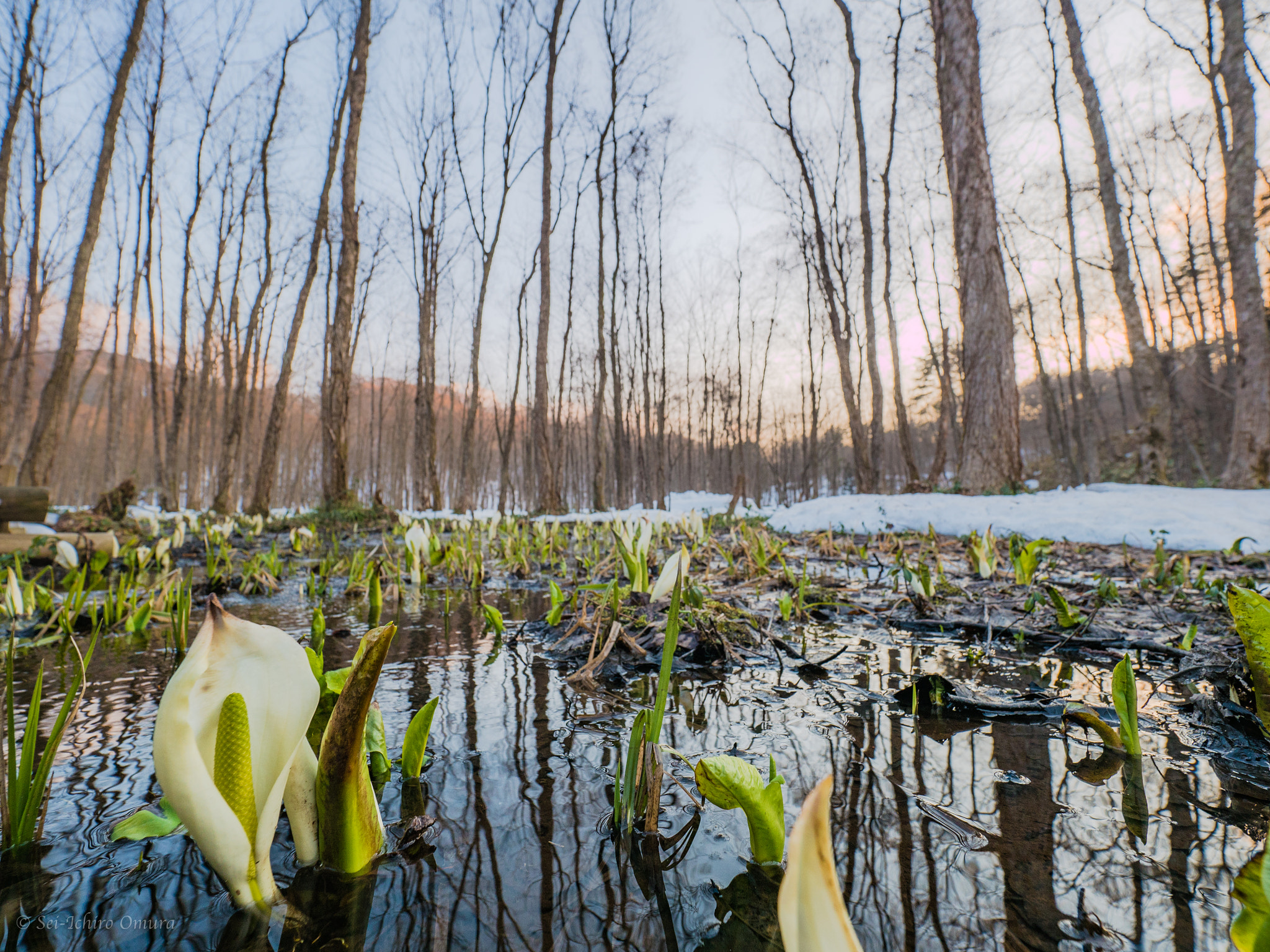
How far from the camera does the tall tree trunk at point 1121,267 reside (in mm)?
8852

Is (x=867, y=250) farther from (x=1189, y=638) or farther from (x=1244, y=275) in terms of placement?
(x=1189, y=638)

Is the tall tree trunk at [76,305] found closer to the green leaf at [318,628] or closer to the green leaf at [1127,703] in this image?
the green leaf at [318,628]

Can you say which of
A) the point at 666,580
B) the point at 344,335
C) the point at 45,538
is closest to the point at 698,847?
the point at 666,580

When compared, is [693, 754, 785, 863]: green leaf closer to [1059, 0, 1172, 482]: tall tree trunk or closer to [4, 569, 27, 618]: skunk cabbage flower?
[4, 569, 27, 618]: skunk cabbage flower

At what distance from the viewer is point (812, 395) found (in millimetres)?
19953

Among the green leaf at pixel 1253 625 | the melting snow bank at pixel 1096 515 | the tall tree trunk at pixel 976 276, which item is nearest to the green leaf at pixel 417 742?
the green leaf at pixel 1253 625

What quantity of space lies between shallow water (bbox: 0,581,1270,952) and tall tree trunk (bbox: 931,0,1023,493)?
6.65 meters

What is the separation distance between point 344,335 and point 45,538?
4.87m

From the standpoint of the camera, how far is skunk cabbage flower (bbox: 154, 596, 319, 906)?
472 millimetres

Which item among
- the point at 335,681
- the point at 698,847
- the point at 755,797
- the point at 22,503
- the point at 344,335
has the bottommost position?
the point at 698,847

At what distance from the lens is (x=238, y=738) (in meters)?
0.50

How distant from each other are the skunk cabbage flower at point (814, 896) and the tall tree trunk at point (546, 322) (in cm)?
981

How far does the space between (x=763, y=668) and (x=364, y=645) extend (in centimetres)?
127

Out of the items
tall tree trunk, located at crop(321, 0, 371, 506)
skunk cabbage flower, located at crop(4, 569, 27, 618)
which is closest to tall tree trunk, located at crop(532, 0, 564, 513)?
tall tree trunk, located at crop(321, 0, 371, 506)
